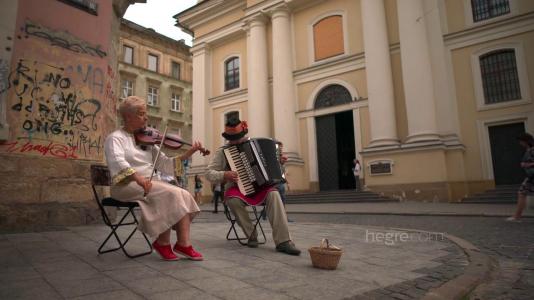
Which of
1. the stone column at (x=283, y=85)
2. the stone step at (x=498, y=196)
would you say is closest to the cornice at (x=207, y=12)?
the stone column at (x=283, y=85)

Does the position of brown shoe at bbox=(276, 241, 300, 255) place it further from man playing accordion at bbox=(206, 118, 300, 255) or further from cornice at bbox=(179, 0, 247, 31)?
cornice at bbox=(179, 0, 247, 31)

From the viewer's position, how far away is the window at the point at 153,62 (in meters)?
32.3

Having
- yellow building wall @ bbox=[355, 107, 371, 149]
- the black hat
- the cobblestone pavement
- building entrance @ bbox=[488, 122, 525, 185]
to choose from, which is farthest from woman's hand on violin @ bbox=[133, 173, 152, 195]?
yellow building wall @ bbox=[355, 107, 371, 149]

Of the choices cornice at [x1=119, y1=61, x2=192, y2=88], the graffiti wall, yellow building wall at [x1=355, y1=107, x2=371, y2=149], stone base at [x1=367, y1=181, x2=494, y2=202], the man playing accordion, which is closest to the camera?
the man playing accordion

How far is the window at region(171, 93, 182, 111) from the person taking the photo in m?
34.1

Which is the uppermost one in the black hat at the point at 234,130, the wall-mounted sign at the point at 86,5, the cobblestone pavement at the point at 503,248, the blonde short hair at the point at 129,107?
the wall-mounted sign at the point at 86,5

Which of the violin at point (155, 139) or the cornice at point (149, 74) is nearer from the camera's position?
the violin at point (155, 139)

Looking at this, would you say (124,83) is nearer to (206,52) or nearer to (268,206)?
(206,52)

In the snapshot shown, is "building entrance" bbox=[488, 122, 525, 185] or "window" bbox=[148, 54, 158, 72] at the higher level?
"window" bbox=[148, 54, 158, 72]

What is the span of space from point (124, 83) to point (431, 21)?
24.3 meters

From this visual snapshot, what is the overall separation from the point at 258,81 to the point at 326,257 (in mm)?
18118

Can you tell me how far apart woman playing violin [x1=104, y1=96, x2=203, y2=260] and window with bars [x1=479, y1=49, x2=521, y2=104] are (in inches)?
581

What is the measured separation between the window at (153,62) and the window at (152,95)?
170 cm

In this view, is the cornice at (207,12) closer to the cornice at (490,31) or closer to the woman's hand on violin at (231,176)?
the cornice at (490,31)
